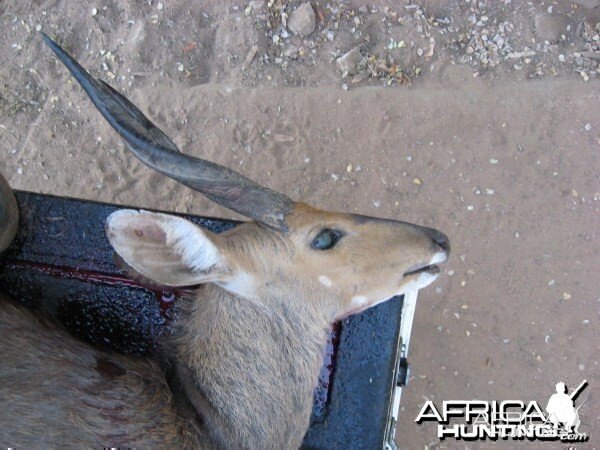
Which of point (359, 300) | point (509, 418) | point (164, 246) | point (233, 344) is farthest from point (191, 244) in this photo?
point (509, 418)

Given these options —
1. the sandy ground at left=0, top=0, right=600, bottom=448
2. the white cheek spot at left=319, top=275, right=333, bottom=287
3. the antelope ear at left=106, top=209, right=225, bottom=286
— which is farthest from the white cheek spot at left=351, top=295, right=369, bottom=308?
the sandy ground at left=0, top=0, right=600, bottom=448

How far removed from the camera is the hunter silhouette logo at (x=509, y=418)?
4324 millimetres

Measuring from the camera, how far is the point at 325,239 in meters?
2.90

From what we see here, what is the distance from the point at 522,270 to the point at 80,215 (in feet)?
10.5

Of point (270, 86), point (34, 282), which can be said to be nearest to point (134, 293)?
point (34, 282)

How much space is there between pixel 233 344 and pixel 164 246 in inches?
25.2

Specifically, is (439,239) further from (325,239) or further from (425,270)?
(325,239)

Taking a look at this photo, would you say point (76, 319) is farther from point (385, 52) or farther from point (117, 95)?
point (385, 52)

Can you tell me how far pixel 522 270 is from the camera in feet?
14.7

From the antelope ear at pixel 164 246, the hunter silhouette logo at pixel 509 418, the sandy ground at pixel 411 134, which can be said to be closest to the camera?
the antelope ear at pixel 164 246

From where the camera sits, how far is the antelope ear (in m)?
2.53

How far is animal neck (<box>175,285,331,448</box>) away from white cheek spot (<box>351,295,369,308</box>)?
17cm

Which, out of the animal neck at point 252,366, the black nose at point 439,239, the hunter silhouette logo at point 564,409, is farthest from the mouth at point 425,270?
the hunter silhouette logo at point 564,409

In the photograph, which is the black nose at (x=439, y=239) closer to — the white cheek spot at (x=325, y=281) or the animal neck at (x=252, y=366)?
the white cheek spot at (x=325, y=281)
